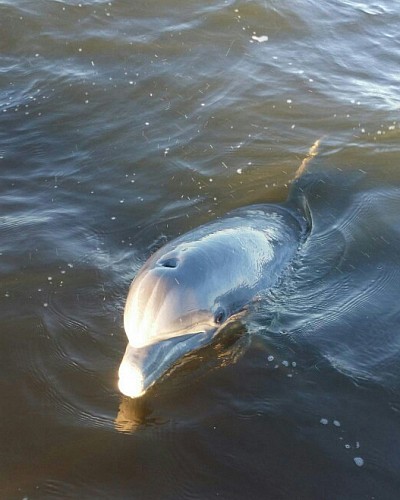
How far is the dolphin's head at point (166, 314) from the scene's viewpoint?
6.48 m

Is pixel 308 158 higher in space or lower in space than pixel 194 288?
lower

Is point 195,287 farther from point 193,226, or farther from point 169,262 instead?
point 193,226

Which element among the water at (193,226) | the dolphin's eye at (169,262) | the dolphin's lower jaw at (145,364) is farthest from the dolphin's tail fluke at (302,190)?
the dolphin's lower jaw at (145,364)

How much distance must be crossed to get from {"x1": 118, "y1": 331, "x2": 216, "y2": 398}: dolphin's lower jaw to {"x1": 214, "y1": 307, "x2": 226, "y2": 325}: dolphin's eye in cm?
55

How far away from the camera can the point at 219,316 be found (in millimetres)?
7453

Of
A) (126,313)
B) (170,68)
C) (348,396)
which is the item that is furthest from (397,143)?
(126,313)

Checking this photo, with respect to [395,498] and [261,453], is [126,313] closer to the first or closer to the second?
[261,453]

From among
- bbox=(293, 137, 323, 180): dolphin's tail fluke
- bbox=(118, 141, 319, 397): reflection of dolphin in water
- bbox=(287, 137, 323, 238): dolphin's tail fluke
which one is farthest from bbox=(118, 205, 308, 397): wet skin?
bbox=(293, 137, 323, 180): dolphin's tail fluke

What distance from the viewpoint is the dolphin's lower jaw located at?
20.9ft

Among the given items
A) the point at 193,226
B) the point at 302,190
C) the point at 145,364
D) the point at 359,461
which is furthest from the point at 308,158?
the point at 359,461

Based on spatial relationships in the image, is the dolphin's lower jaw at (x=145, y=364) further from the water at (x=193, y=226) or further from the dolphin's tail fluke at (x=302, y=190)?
→ the dolphin's tail fluke at (x=302, y=190)

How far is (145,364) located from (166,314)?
20.9 inches

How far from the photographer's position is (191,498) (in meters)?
5.86

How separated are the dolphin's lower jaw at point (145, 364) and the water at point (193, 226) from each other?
0.92 ft
